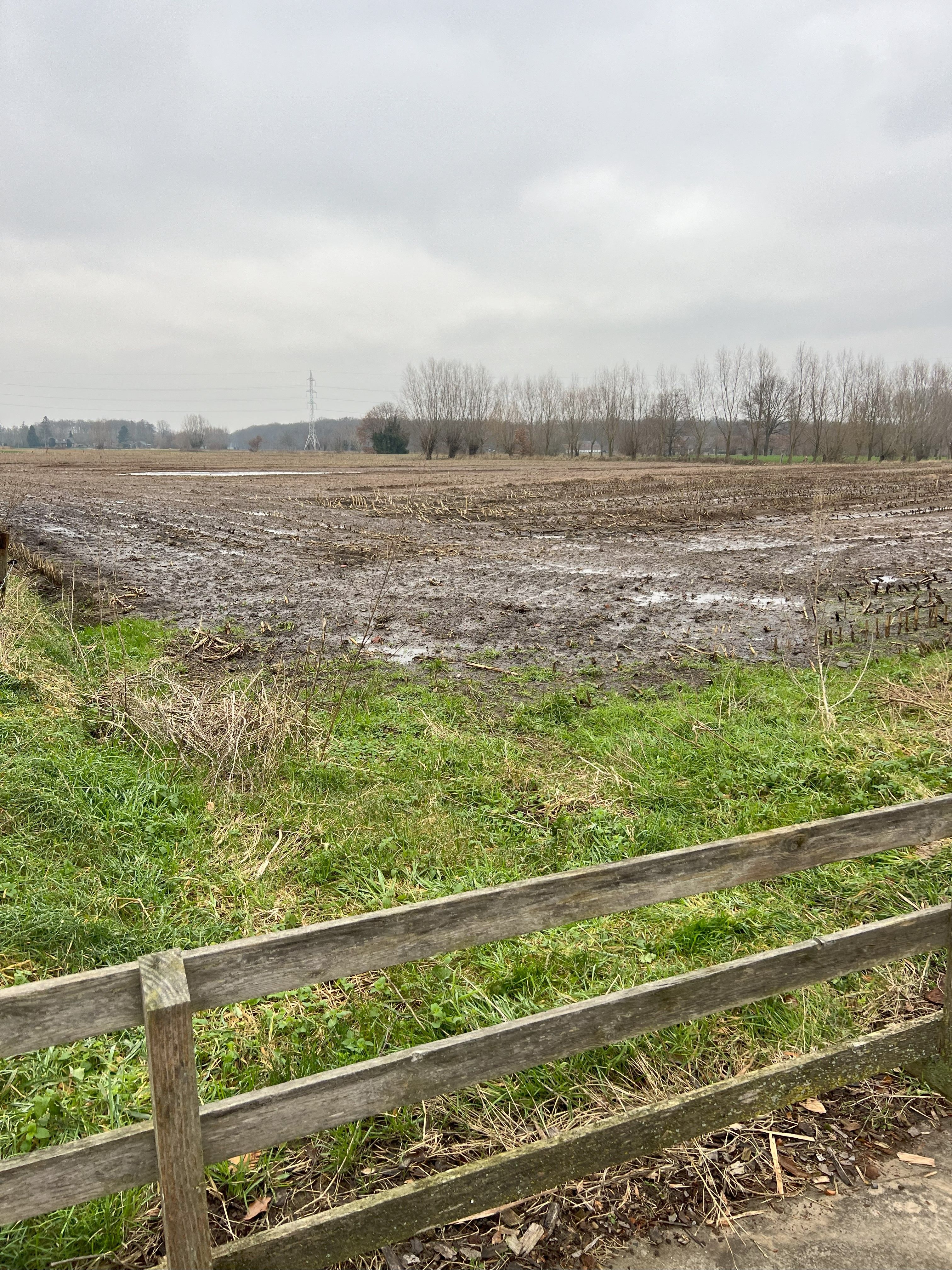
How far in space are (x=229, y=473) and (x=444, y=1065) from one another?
5296cm

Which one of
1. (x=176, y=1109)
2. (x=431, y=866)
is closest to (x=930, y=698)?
(x=431, y=866)

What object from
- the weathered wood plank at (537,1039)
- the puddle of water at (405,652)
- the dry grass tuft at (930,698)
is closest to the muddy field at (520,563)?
the puddle of water at (405,652)

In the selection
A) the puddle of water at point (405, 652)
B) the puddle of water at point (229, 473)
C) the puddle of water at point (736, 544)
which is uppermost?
the puddle of water at point (229, 473)

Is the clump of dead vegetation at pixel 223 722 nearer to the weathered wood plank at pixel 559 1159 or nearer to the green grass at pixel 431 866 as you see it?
the green grass at pixel 431 866

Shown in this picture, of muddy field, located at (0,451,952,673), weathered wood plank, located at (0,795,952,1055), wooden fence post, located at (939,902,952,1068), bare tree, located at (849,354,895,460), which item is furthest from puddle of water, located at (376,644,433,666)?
bare tree, located at (849,354,895,460)

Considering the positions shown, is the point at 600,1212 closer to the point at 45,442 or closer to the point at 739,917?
the point at 739,917

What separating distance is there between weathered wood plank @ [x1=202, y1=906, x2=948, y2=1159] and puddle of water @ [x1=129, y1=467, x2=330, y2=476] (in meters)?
46.9

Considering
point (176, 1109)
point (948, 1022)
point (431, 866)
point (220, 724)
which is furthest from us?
point (220, 724)

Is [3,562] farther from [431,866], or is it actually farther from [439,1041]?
[439,1041]

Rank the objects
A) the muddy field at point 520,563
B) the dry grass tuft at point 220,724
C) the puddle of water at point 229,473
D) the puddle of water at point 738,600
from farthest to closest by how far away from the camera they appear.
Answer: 1. the puddle of water at point 229,473
2. the puddle of water at point 738,600
3. the muddy field at point 520,563
4. the dry grass tuft at point 220,724

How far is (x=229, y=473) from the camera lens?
5178 centimetres

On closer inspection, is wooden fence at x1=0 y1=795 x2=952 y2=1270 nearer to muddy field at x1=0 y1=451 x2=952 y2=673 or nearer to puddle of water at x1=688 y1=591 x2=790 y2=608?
muddy field at x1=0 y1=451 x2=952 y2=673

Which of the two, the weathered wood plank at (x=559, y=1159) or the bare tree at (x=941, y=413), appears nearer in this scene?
the weathered wood plank at (x=559, y=1159)

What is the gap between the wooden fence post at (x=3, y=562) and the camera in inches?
387
